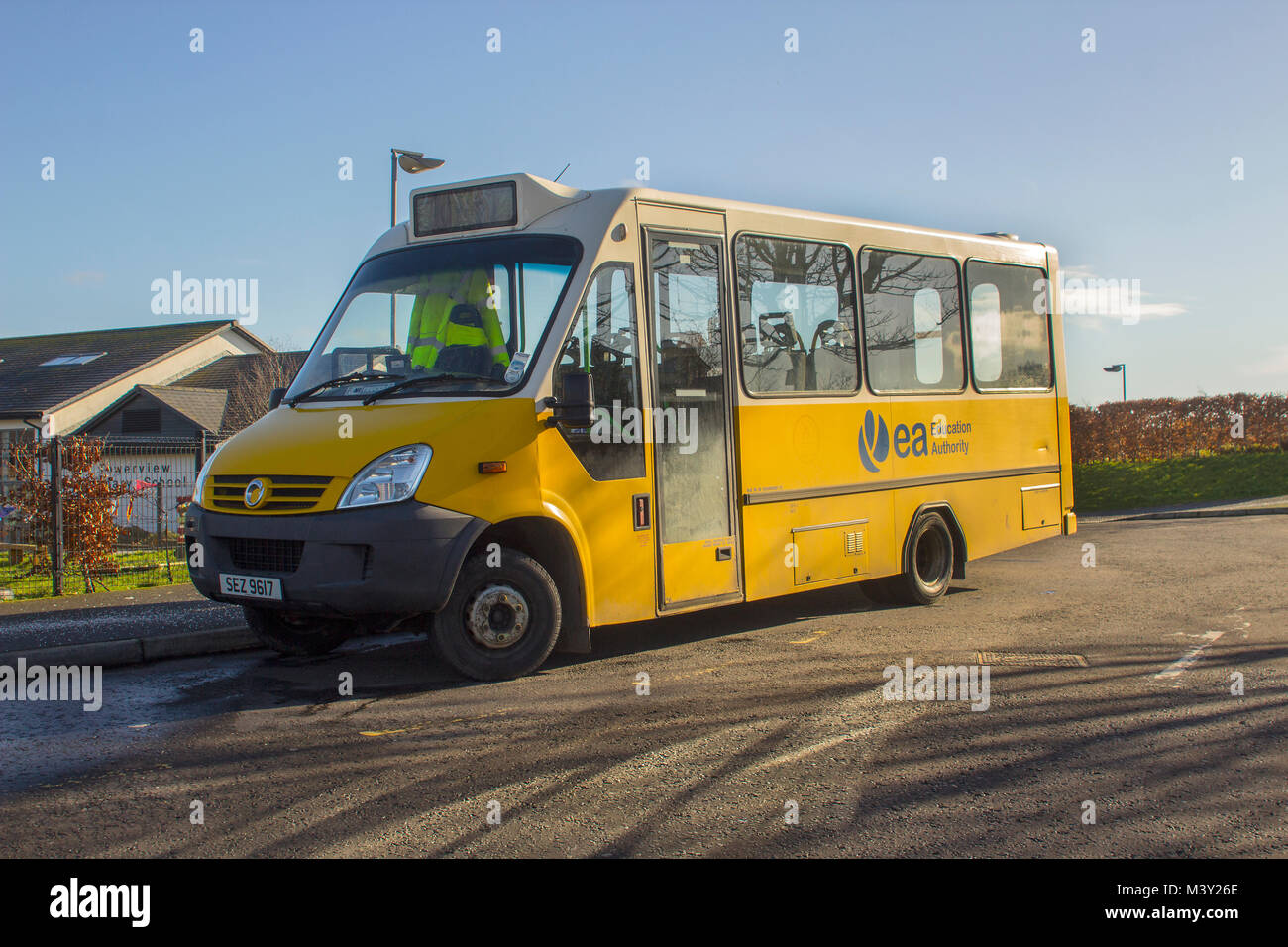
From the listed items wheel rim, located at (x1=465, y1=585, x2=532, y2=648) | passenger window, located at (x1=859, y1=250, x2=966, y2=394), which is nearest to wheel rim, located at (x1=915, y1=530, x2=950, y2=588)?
passenger window, located at (x1=859, y1=250, x2=966, y2=394)

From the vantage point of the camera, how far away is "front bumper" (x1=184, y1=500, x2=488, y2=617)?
6.30m

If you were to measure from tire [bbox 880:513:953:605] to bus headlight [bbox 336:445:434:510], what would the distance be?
16.1 ft

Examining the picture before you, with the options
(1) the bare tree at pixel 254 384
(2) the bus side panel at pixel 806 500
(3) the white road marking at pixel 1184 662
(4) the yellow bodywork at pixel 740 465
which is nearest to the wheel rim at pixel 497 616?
(4) the yellow bodywork at pixel 740 465

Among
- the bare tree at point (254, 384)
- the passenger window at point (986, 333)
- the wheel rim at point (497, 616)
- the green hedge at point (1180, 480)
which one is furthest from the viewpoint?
the bare tree at point (254, 384)

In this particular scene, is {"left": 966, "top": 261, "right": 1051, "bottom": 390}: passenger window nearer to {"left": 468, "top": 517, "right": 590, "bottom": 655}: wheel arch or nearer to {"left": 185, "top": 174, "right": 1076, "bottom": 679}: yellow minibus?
{"left": 185, "top": 174, "right": 1076, "bottom": 679}: yellow minibus

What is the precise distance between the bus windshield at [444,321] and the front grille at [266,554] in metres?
1.08

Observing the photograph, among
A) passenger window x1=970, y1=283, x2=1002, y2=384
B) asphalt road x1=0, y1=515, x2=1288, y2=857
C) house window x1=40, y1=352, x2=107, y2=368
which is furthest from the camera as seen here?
house window x1=40, y1=352, x2=107, y2=368

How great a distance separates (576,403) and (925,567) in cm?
466

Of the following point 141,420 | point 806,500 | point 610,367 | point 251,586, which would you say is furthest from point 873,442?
point 141,420

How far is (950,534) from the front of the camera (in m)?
10.4

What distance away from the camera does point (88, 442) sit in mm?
13211

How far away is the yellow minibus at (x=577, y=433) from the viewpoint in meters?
6.50

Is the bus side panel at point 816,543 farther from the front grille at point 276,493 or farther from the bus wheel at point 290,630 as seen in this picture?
the front grille at point 276,493
